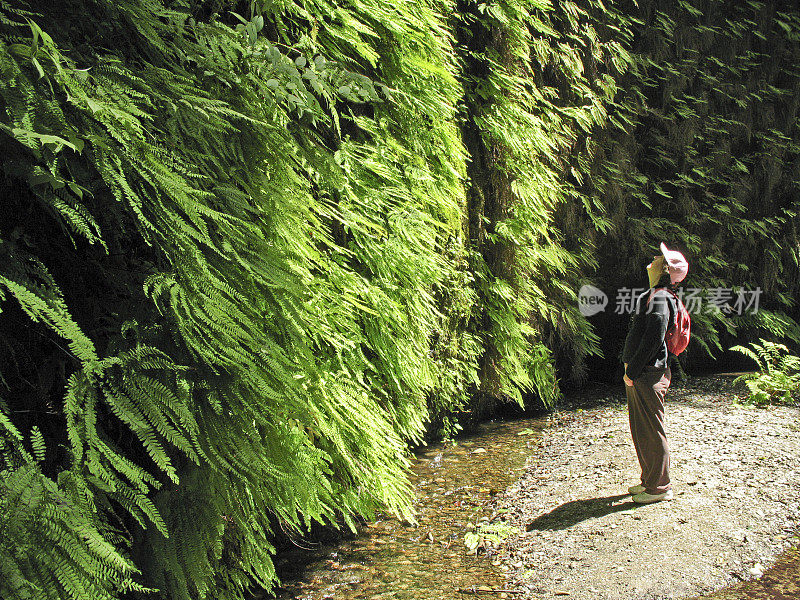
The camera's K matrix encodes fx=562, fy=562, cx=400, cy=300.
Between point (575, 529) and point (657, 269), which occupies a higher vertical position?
point (657, 269)

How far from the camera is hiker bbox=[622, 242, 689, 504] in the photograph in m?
3.20

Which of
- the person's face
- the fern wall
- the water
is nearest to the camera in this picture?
the water

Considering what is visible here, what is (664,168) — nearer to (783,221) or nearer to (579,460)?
(783,221)

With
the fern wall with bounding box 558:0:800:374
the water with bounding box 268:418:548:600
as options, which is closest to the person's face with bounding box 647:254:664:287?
the water with bounding box 268:418:548:600

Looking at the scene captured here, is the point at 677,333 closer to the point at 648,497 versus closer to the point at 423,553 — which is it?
the point at 648,497

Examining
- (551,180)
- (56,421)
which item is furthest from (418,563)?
(551,180)

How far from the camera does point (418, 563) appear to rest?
3.04m

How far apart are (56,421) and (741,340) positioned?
7.12 meters

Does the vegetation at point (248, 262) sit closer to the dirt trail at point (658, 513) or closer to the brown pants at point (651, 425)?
the dirt trail at point (658, 513)

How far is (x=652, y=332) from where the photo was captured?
3.17 meters

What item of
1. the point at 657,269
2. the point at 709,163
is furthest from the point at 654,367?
the point at 709,163

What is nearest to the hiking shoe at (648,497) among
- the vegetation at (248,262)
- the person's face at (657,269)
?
the person's face at (657,269)

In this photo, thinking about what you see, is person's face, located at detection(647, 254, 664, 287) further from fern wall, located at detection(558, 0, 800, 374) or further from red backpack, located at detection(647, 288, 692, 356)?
fern wall, located at detection(558, 0, 800, 374)

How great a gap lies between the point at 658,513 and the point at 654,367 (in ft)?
2.70
